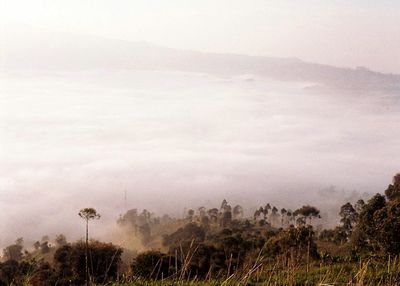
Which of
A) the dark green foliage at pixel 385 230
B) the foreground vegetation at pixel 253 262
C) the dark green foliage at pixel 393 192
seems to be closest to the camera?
the foreground vegetation at pixel 253 262

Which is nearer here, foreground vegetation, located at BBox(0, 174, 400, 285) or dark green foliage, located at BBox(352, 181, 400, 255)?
foreground vegetation, located at BBox(0, 174, 400, 285)

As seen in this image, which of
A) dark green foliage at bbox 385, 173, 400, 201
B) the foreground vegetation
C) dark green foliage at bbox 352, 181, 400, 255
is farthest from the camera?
dark green foliage at bbox 385, 173, 400, 201

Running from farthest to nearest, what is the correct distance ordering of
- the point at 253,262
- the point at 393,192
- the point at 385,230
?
the point at 393,192 < the point at 253,262 < the point at 385,230

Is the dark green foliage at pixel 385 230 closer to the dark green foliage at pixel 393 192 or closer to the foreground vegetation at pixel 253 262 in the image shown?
the foreground vegetation at pixel 253 262

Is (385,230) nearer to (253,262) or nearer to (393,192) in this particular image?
(253,262)

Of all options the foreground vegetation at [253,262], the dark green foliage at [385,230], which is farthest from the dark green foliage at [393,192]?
the dark green foliage at [385,230]

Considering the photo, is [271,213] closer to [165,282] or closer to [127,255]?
[127,255]

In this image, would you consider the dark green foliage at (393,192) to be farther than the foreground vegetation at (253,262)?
Yes

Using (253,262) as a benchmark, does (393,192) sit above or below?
above

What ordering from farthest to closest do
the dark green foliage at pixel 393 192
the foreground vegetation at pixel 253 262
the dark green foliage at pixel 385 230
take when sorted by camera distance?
the dark green foliage at pixel 393 192 → the dark green foliage at pixel 385 230 → the foreground vegetation at pixel 253 262

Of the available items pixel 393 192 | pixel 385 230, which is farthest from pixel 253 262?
pixel 393 192

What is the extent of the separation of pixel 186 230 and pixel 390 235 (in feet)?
409

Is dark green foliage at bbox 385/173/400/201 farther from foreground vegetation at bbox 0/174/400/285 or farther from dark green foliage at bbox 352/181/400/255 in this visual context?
dark green foliage at bbox 352/181/400/255

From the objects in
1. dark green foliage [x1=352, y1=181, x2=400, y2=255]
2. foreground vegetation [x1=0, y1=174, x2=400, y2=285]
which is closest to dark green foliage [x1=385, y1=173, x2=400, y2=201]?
foreground vegetation [x1=0, y1=174, x2=400, y2=285]
